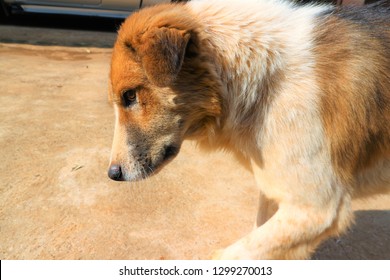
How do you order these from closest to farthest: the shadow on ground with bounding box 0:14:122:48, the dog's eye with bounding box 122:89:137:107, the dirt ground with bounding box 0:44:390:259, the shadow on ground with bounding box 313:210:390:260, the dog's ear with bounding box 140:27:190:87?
the dog's ear with bounding box 140:27:190:87 → the dog's eye with bounding box 122:89:137:107 → the dirt ground with bounding box 0:44:390:259 → the shadow on ground with bounding box 313:210:390:260 → the shadow on ground with bounding box 0:14:122:48

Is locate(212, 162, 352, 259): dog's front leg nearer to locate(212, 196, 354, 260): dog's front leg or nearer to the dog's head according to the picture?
locate(212, 196, 354, 260): dog's front leg

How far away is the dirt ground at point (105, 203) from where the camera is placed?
124 inches

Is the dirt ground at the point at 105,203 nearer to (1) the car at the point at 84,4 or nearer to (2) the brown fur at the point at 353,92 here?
(2) the brown fur at the point at 353,92

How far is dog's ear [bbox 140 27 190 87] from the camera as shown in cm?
240

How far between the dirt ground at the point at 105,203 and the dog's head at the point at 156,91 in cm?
75

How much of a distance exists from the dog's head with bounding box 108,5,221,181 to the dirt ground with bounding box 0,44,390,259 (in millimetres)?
748

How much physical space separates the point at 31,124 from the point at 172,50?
3.04 metres

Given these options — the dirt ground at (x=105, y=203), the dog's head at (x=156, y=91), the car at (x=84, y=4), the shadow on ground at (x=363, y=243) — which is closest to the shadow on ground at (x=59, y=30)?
the car at (x=84, y=4)

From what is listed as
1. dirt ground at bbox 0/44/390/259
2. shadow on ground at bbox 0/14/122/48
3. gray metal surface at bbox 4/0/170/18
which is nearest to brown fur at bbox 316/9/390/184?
dirt ground at bbox 0/44/390/259

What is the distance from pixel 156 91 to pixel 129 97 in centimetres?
19

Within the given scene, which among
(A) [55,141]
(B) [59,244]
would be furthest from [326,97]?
(A) [55,141]

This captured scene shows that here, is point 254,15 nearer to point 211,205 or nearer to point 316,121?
point 316,121

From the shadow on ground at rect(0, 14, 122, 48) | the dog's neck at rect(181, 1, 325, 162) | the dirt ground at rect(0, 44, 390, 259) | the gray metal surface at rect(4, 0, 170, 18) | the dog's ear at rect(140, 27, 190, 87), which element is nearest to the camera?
the dog's ear at rect(140, 27, 190, 87)

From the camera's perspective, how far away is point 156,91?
2.60 metres
